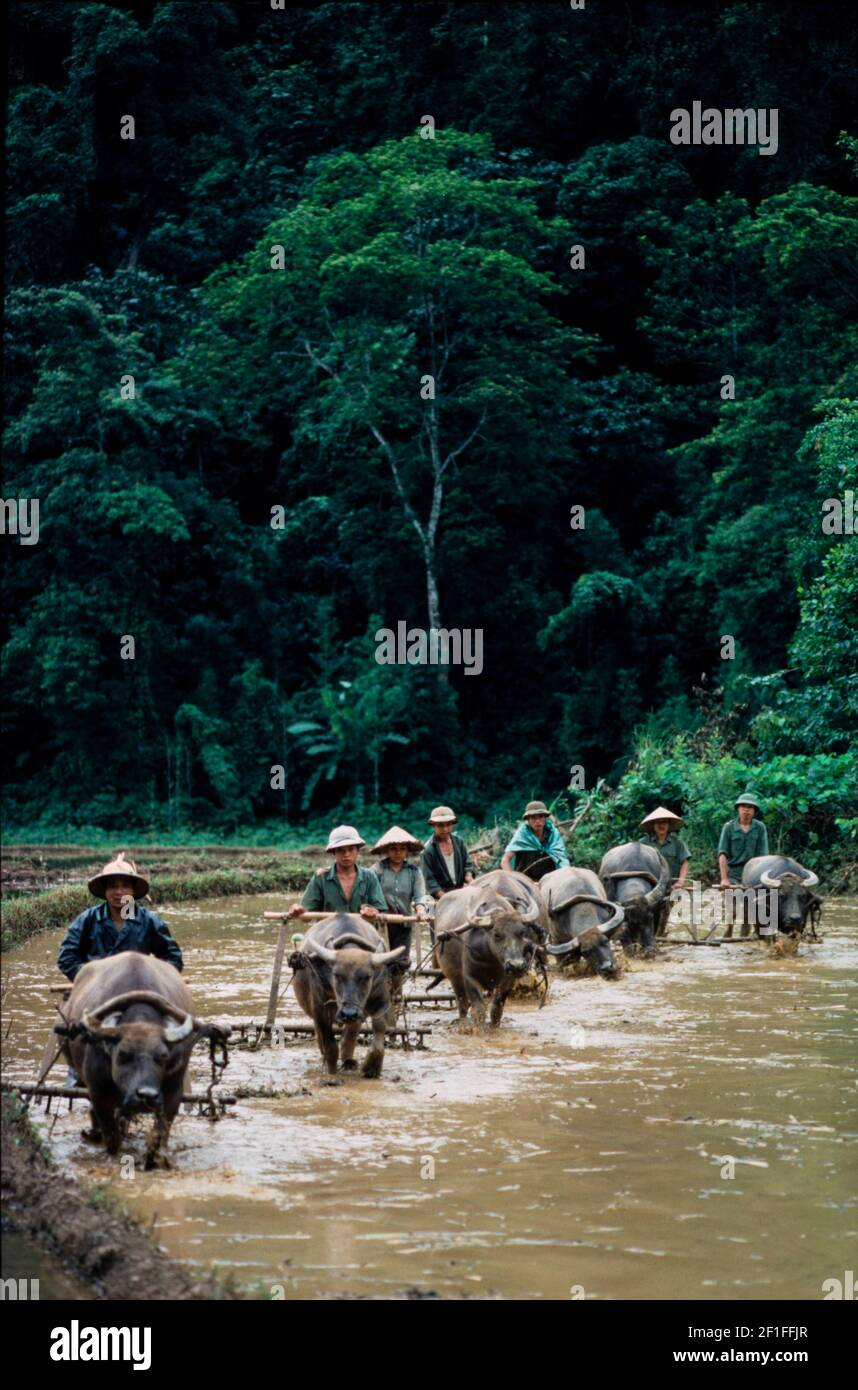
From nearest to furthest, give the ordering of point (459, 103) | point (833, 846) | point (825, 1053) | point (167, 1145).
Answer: point (167, 1145), point (825, 1053), point (833, 846), point (459, 103)

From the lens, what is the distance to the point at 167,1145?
7.30 meters

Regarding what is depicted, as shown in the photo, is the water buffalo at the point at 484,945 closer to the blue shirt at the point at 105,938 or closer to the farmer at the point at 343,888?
the farmer at the point at 343,888

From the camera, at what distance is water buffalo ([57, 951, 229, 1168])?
693 cm

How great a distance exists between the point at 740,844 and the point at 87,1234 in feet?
35.1

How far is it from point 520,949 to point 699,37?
28.1 m

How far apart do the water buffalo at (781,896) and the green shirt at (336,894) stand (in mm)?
5757

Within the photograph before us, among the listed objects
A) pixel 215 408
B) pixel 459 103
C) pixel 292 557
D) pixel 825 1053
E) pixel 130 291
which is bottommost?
pixel 825 1053

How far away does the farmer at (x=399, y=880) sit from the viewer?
411 inches

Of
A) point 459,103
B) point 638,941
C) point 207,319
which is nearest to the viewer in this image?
point 638,941

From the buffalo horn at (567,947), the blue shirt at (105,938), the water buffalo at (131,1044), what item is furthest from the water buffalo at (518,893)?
the water buffalo at (131,1044)
